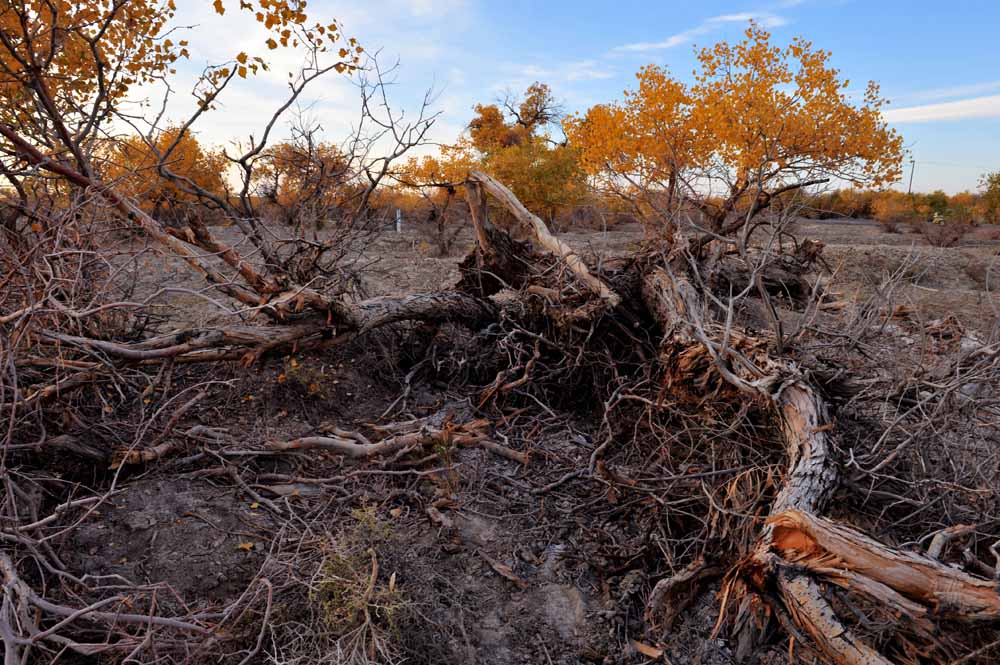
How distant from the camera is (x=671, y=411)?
147 inches

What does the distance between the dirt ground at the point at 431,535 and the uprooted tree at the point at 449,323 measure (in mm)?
153

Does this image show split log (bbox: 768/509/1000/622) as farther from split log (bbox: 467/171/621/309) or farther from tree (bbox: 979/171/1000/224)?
tree (bbox: 979/171/1000/224)

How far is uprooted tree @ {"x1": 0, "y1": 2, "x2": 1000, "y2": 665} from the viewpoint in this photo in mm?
2118

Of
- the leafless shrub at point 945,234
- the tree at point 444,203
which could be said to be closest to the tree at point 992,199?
the leafless shrub at point 945,234

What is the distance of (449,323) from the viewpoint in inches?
207

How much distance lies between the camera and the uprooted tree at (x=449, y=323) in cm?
212

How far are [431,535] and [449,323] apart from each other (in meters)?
2.43

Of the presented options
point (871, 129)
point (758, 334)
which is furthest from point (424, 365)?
point (871, 129)

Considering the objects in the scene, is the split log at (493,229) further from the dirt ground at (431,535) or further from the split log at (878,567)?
the split log at (878,567)

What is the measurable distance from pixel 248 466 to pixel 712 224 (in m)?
6.56

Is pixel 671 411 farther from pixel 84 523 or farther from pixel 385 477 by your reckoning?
pixel 84 523

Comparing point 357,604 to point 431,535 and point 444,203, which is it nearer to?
point 431,535

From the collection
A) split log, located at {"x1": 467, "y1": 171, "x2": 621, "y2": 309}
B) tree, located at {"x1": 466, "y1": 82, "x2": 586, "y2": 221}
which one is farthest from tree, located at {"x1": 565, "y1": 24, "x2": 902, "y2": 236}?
split log, located at {"x1": 467, "y1": 171, "x2": 621, "y2": 309}

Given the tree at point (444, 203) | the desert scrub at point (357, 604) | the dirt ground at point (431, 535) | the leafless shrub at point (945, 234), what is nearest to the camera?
the desert scrub at point (357, 604)
